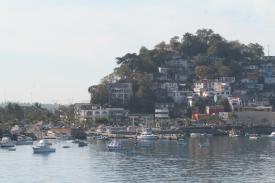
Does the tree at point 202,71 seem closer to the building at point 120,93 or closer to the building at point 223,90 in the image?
the building at point 223,90

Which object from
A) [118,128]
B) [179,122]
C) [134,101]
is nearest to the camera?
[118,128]

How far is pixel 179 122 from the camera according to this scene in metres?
78.2

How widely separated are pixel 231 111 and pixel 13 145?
32.0 metres

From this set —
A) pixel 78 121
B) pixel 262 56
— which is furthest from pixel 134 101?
pixel 262 56

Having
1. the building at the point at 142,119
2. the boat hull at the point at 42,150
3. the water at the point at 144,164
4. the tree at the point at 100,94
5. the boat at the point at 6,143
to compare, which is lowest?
the water at the point at 144,164

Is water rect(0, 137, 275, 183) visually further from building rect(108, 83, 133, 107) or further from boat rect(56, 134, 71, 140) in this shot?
building rect(108, 83, 133, 107)

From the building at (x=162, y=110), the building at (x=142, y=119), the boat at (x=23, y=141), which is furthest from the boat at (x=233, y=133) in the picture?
the boat at (x=23, y=141)

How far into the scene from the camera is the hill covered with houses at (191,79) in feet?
273

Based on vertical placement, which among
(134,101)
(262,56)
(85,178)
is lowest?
(85,178)

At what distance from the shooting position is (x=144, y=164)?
4138 cm

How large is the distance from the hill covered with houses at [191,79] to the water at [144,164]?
86.2 ft

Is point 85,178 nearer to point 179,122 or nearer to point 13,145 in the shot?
point 13,145

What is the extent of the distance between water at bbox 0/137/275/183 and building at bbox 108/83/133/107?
2627 centimetres

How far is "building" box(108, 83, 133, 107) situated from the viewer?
3258 inches
